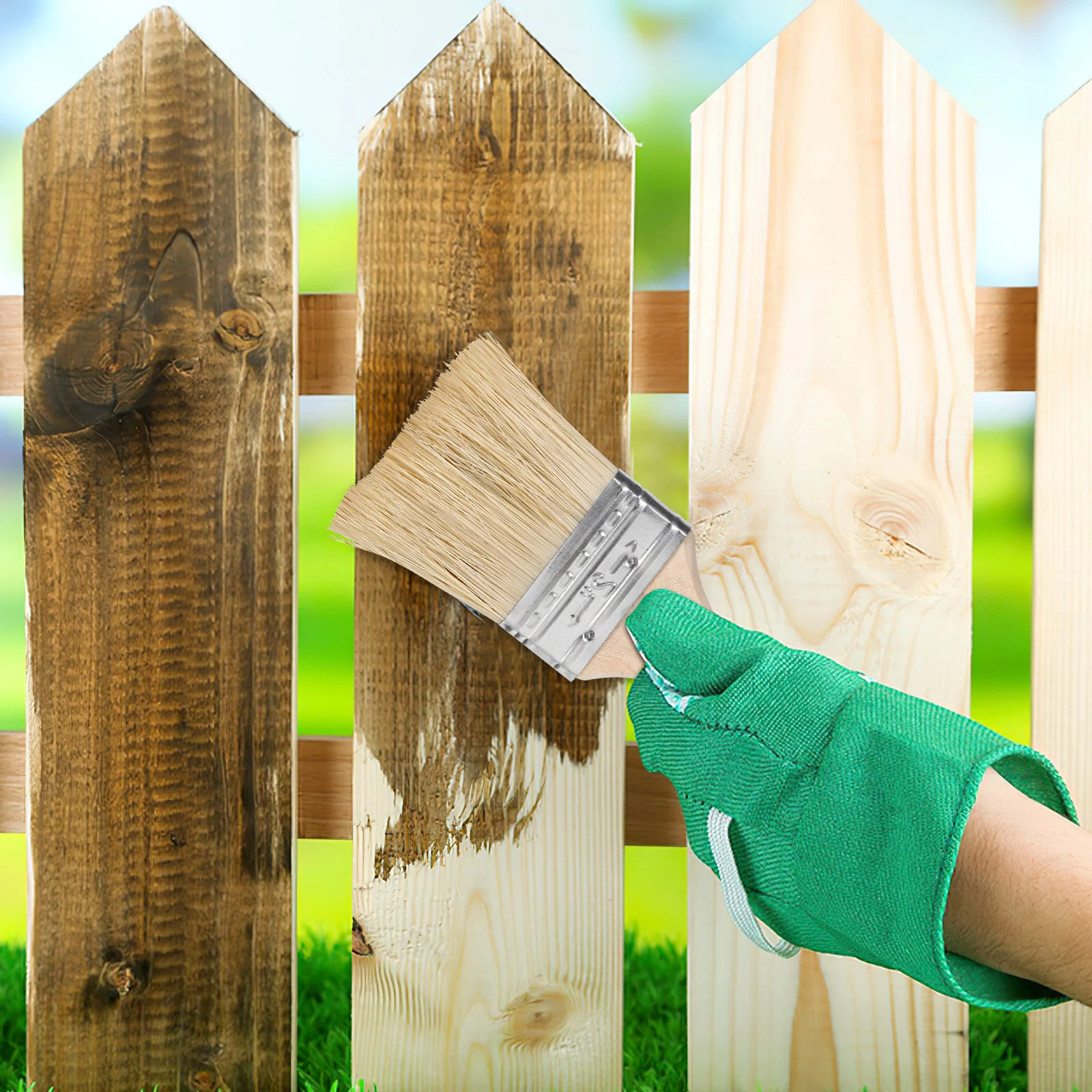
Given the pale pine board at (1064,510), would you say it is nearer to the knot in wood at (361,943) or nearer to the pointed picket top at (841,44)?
the pointed picket top at (841,44)

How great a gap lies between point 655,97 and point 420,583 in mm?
881

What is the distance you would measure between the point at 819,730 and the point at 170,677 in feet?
2.62

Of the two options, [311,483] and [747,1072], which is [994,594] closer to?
[747,1072]

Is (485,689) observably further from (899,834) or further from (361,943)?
(899,834)

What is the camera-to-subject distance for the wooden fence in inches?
37.1

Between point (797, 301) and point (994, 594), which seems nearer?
point (797, 301)

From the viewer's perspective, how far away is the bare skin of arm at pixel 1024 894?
0.63 m

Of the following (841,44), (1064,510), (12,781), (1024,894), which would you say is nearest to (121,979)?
(12,781)

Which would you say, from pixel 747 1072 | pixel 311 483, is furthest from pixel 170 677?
pixel 747 1072

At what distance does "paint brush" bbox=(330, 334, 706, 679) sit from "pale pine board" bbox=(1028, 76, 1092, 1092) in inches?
17.3

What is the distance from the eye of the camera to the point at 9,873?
4.68 ft

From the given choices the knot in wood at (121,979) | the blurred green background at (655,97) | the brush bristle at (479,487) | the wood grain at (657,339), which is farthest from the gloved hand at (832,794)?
the knot in wood at (121,979)

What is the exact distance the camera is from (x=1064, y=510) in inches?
37.2

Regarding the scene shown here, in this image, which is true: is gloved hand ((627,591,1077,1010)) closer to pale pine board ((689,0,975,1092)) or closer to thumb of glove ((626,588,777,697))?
thumb of glove ((626,588,777,697))
